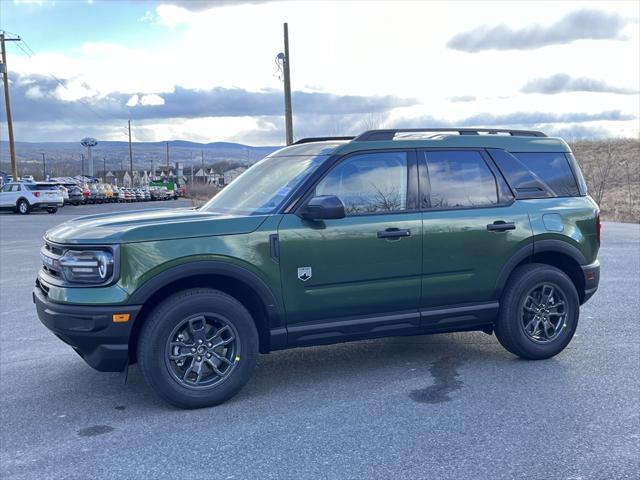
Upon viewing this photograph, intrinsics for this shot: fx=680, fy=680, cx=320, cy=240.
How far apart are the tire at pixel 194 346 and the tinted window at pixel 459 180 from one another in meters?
1.87

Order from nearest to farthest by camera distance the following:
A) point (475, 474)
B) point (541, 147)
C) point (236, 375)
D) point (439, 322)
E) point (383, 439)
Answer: point (475, 474)
point (383, 439)
point (236, 375)
point (439, 322)
point (541, 147)

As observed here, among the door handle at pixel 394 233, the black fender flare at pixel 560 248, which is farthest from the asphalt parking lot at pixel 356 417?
the door handle at pixel 394 233

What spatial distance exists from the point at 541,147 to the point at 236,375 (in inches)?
134

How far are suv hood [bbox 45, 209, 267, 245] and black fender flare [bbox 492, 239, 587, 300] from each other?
2111mm

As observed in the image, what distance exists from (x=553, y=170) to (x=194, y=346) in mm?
3553

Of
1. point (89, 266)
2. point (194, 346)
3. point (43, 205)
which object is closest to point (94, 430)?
point (194, 346)

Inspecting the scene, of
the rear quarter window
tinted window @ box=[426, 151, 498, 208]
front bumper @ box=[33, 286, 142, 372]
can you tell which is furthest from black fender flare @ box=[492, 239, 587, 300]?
the rear quarter window

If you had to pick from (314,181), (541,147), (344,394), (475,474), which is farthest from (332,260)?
(541,147)

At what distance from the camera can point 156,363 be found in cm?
459

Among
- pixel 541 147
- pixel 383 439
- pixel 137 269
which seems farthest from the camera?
pixel 541 147

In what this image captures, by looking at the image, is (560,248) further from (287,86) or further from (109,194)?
(109,194)

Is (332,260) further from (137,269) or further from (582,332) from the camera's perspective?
(582,332)

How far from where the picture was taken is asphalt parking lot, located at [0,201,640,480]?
386 centimetres

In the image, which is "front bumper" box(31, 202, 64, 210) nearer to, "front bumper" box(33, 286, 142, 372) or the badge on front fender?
"front bumper" box(33, 286, 142, 372)
